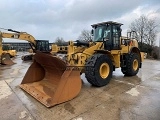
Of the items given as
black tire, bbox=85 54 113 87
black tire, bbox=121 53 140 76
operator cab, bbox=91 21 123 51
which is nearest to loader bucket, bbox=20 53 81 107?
black tire, bbox=85 54 113 87

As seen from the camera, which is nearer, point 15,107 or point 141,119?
point 141,119

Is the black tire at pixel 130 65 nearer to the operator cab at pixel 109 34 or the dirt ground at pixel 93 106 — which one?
the operator cab at pixel 109 34

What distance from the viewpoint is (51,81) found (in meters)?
5.07

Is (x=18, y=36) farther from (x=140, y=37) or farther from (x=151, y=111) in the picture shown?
(x=140, y=37)

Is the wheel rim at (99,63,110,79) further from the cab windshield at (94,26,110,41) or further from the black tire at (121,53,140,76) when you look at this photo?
the black tire at (121,53,140,76)

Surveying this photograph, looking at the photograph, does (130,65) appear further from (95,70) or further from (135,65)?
(95,70)

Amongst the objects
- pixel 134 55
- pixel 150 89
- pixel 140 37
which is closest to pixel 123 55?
pixel 134 55

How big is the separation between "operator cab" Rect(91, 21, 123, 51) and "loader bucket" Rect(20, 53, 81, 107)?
2.18 meters

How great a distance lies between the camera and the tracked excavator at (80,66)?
4055 millimetres

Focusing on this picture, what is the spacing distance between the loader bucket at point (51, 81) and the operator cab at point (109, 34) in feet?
7.15

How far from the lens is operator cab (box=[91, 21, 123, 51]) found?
6117 millimetres

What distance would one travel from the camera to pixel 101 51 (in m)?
5.65

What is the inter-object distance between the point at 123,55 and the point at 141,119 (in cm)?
→ 378

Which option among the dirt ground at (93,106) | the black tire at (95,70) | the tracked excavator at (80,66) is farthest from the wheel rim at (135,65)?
the black tire at (95,70)
